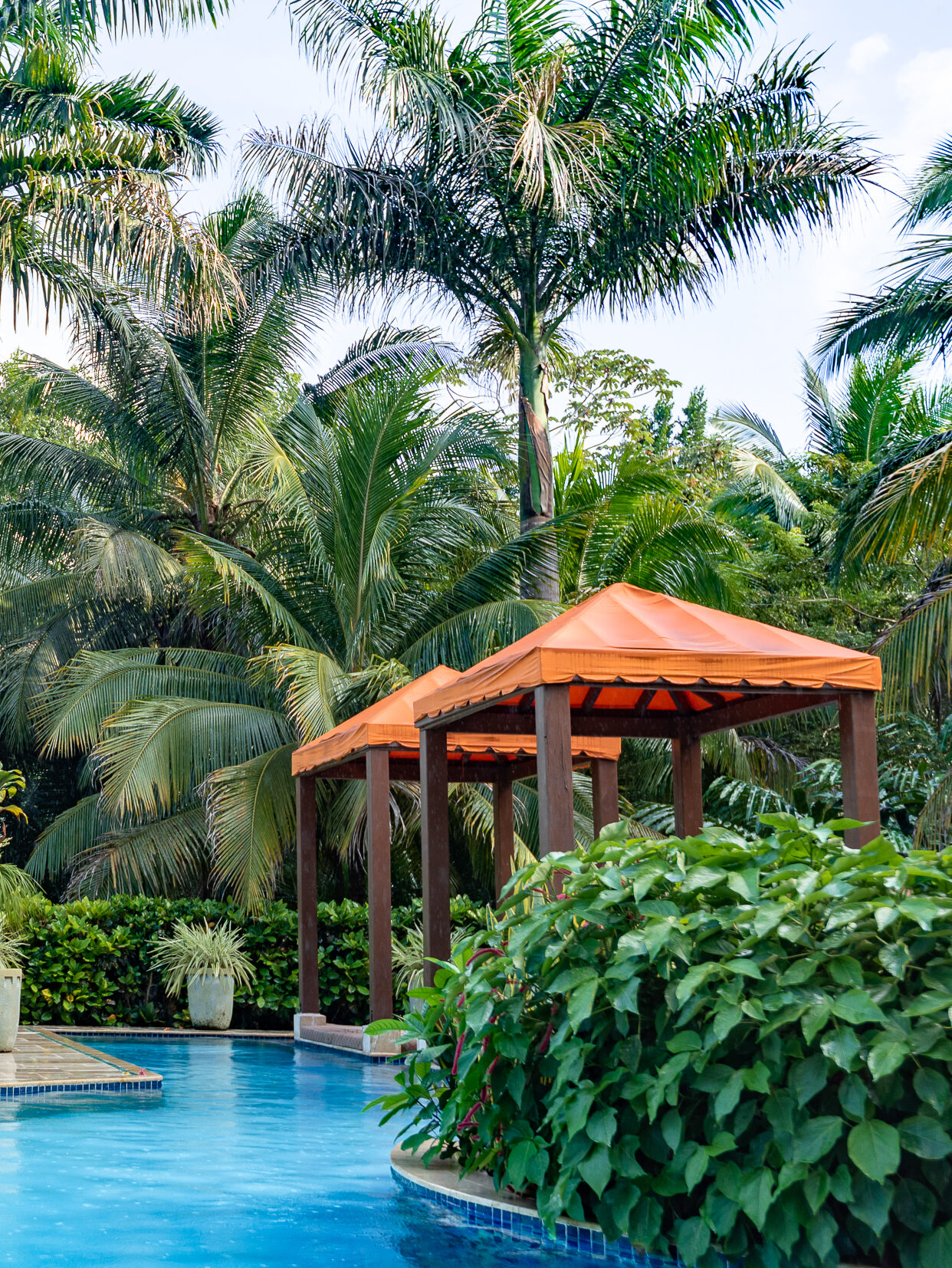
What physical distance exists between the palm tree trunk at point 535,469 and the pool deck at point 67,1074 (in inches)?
292

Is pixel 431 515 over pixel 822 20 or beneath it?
beneath

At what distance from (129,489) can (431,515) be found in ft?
18.3

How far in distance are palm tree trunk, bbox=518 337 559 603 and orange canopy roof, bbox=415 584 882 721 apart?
7640 mm

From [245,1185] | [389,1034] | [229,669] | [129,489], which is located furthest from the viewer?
[129,489]

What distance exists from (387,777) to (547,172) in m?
8.03

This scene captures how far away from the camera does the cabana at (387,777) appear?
10297 mm

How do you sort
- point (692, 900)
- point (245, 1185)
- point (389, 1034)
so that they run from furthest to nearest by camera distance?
point (389, 1034) → point (245, 1185) → point (692, 900)

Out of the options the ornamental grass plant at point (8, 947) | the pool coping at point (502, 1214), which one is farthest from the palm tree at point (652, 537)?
the pool coping at point (502, 1214)

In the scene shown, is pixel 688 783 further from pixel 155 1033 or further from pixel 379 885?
pixel 155 1033

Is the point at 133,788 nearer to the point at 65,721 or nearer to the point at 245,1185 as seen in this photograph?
the point at 65,721

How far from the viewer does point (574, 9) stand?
16.4 meters

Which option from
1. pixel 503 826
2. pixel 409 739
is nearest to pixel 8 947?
pixel 409 739

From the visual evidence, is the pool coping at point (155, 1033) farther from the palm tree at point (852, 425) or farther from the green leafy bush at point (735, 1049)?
the palm tree at point (852, 425)

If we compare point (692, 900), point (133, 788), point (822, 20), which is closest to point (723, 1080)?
point (692, 900)
